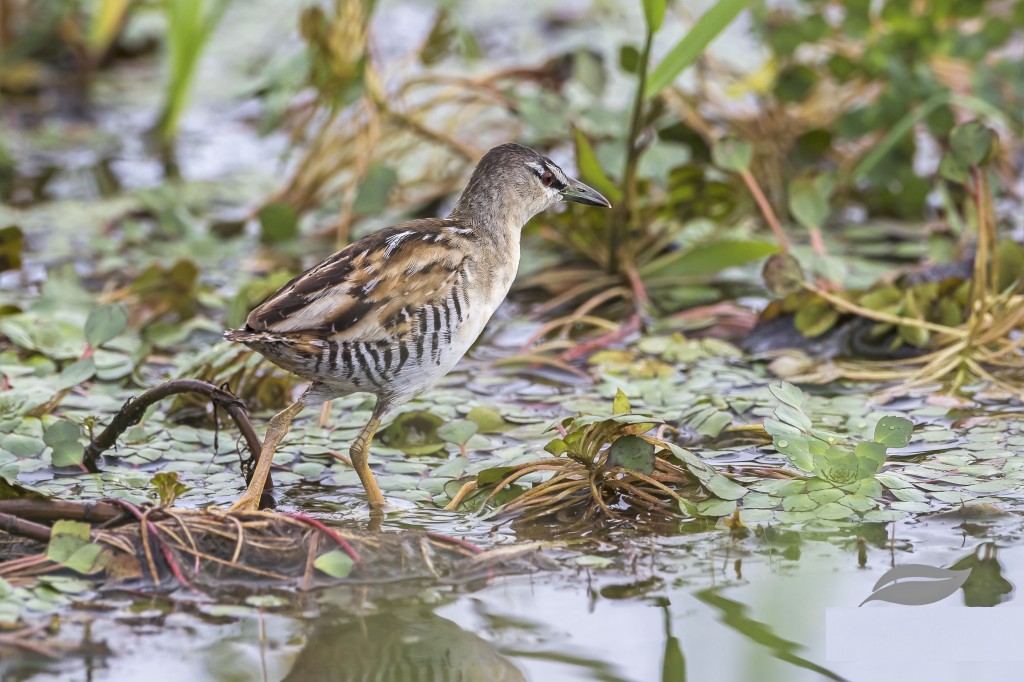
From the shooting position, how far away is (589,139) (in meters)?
5.99

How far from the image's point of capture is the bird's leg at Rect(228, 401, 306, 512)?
3771 mm

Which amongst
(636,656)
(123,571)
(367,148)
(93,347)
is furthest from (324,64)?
(636,656)

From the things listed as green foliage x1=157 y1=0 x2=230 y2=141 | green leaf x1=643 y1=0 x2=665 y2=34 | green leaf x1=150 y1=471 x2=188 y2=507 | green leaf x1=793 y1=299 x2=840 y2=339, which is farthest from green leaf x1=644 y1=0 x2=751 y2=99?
green foliage x1=157 y1=0 x2=230 y2=141

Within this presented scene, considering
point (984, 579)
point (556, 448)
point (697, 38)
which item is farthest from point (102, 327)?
point (984, 579)

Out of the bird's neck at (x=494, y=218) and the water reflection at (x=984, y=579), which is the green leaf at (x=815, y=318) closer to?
the bird's neck at (x=494, y=218)

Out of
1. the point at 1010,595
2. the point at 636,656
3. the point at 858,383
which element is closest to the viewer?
the point at 636,656

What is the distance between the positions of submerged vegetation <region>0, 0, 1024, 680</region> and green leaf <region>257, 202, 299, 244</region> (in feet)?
0.05

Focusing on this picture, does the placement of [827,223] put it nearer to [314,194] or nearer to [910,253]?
[910,253]

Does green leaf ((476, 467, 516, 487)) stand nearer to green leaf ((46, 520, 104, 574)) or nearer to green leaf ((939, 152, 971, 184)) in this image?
green leaf ((46, 520, 104, 574))

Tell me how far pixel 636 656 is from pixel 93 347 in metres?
2.15

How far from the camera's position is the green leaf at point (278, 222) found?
624cm

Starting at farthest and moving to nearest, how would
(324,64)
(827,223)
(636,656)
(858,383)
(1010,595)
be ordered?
(827,223), (324,64), (858,383), (1010,595), (636,656)

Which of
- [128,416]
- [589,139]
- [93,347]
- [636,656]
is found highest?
[589,139]

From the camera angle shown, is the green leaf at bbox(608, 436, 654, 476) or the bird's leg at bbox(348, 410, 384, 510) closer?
the green leaf at bbox(608, 436, 654, 476)
